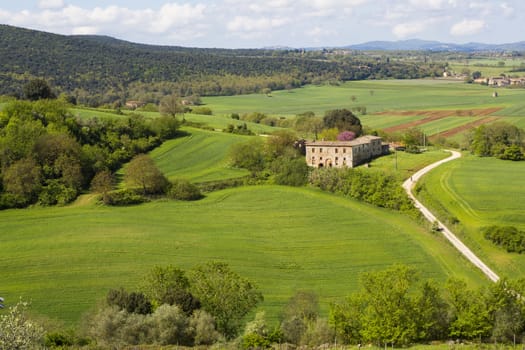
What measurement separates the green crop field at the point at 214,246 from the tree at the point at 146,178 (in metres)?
3.46

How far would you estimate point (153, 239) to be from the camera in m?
43.3

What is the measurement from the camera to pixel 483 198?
52750 millimetres

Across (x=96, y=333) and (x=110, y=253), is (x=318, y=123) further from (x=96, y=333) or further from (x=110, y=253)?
(x=96, y=333)

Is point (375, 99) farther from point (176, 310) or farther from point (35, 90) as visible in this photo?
point (176, 310)

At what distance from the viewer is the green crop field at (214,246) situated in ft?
116

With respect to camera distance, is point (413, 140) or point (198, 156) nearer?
point (198, 156)

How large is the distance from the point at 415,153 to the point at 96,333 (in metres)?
59.3

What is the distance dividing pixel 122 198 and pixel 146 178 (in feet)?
13.2

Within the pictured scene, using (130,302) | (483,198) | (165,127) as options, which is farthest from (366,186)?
(130,302)

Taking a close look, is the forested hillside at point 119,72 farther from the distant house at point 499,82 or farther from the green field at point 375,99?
the distant house at point 499,82

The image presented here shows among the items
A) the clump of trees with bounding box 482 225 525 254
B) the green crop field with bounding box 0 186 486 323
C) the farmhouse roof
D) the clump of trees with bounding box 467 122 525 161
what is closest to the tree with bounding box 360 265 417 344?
the green crop field with bounding box 0 186 486 323

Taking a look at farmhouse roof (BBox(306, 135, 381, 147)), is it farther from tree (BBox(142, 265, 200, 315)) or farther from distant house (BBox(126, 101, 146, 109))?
distant house (BBox(126, 101, 146, 109))

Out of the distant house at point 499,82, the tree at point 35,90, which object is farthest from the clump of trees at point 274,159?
the distant house at point 499,82

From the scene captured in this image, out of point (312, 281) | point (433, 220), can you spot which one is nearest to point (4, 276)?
point (312, 281)
